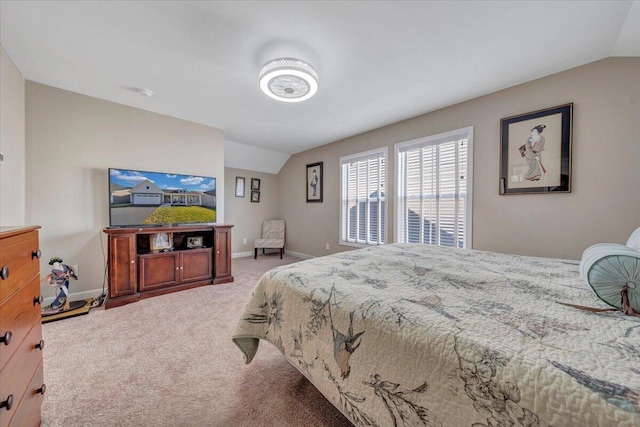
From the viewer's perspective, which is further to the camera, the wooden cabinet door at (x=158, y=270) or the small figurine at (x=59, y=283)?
the wooden cabinet door at (x=158, y=270)

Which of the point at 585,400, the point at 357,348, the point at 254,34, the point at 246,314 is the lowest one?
the point at 246,314

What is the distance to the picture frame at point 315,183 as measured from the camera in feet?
15.7

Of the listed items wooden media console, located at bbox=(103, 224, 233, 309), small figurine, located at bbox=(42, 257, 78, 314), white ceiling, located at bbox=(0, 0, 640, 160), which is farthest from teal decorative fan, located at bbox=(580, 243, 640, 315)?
small figurine, located at bbox=(42, 257, 78, 314)

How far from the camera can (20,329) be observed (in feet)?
3.13

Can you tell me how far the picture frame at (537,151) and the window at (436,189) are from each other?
36cm

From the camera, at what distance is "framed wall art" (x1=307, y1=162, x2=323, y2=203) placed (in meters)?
4.79

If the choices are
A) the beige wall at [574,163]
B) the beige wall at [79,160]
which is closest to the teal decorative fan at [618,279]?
the beige wall at [574,163]

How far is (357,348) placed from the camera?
2.87ft

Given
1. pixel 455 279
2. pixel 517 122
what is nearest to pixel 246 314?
pixel 455 279

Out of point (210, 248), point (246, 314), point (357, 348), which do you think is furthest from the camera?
point (210, 248)

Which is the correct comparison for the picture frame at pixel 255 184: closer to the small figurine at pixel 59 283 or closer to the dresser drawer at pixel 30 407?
the small figurine at pixel 59 283

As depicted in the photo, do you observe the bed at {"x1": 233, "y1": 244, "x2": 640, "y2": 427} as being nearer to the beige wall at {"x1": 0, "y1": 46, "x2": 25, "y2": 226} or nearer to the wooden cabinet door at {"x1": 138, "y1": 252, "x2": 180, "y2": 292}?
the wooden cabinet door at {"x1": 138, "y1": 252, "x2": 180, "y2": 292}

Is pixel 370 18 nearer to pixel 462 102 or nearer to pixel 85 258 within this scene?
pixel 462 102

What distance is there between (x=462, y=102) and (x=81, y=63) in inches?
159
